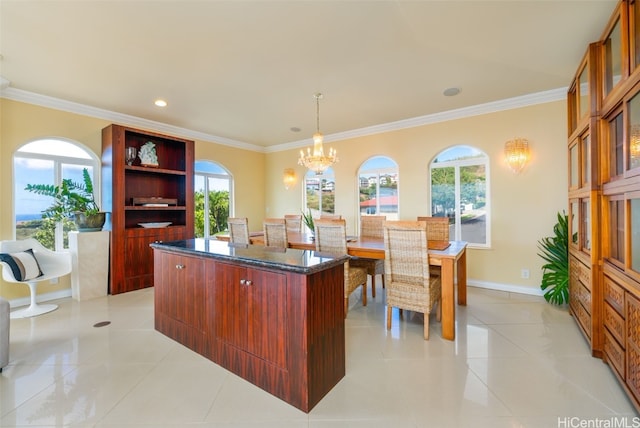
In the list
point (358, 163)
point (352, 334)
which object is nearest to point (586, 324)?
point (352, 334)

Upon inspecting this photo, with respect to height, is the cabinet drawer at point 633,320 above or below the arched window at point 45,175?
below

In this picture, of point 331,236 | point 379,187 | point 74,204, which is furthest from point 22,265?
point 379,187

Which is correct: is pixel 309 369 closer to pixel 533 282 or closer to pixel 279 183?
pixel 533 282

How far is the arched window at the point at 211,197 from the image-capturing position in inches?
230

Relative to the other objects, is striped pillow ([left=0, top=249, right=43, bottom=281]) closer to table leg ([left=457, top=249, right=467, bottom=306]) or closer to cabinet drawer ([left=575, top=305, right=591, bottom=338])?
table leg ([left=457, top=249, right=467, bottom=306])

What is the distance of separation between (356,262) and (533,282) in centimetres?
260

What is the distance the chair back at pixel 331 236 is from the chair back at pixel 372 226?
1.14 m

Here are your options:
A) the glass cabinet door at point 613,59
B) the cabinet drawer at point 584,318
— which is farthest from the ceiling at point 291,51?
the cabinet drawer at point 584,318

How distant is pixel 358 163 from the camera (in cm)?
561

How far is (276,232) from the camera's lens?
12.2 feet

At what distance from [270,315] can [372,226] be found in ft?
8.67

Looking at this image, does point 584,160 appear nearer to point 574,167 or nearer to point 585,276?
point 574,167

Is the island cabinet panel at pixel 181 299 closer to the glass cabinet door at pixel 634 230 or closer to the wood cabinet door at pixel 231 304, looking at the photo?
the wood cabinet door at pixel 231 304

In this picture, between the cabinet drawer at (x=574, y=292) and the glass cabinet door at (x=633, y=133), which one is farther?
the cabinet drawer at (x=574, y=292)
